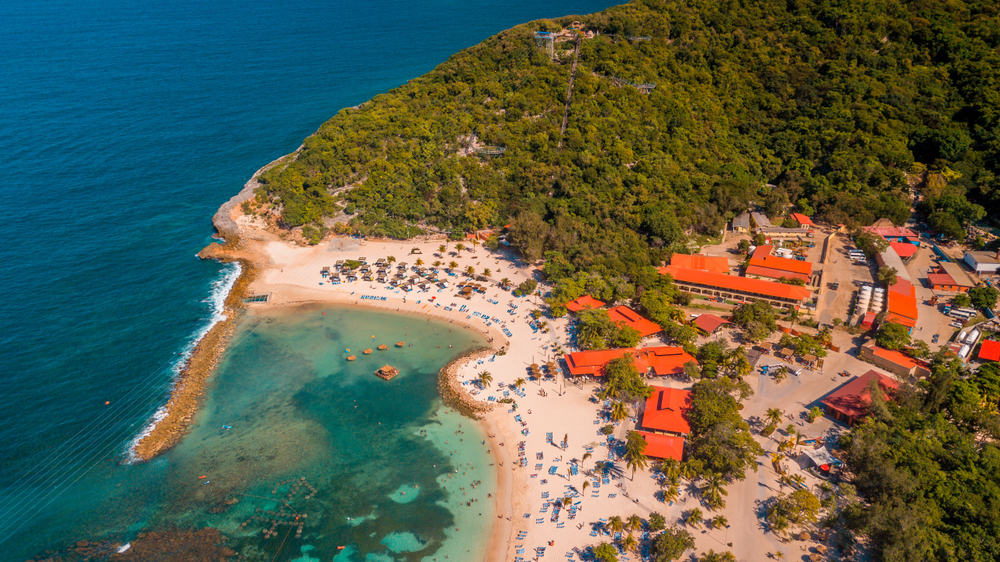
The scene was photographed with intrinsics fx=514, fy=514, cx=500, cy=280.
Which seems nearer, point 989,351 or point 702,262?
point 989,351

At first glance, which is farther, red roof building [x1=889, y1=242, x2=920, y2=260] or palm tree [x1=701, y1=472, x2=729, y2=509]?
red roof building [x1=889, y1=242, x2=920, y2=260]

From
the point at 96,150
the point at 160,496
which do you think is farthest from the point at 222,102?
the point at 160,496

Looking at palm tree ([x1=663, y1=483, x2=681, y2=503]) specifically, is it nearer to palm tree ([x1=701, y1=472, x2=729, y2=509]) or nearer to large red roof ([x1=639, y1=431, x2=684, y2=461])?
palm tree ([x1=701, y1=472, x2=729, y2=509])

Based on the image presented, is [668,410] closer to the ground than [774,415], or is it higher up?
closer to the ground

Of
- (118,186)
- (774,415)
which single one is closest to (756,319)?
(774,415)

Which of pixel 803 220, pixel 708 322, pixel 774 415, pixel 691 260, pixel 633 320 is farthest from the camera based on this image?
pixel 803 220

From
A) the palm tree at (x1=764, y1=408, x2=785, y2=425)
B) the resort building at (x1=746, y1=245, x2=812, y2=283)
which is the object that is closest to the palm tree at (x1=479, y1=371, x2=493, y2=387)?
the palm tree at (x1=764, y1=408, x2=785, y2=425)

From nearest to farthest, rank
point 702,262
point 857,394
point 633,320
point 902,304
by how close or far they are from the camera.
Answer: point 857,394
point 902,304
point 633,320
point 702,262

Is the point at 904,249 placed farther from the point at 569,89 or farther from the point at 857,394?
the point at 569,89
